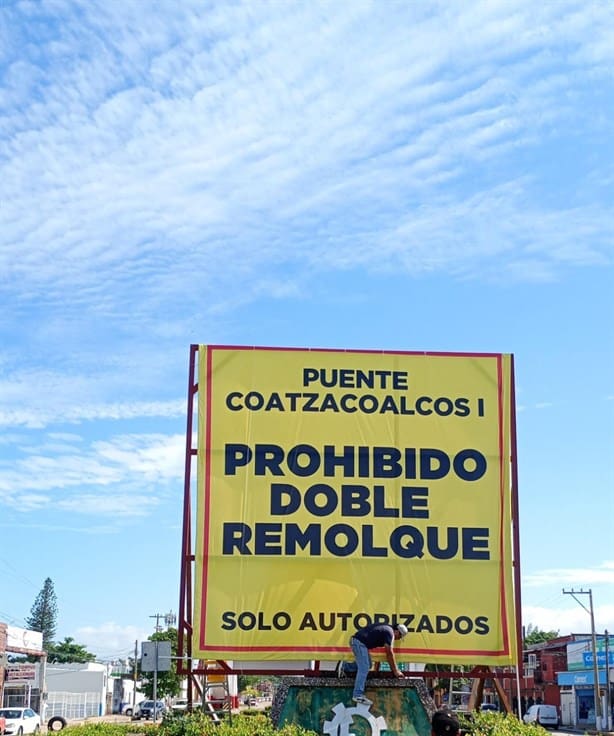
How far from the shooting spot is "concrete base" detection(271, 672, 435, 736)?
1332 centimetres

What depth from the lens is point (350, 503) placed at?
47.0 feet

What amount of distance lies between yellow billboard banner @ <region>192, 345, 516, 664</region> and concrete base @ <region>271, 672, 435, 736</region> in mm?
415

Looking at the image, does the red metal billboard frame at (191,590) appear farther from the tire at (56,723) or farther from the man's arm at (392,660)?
the tire at (56,723)

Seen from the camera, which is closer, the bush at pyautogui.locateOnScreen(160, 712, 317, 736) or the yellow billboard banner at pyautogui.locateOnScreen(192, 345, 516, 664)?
the bush at pyautogui.locateOnScreen(160, 712, 317, 736)

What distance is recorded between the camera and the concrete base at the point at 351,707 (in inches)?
524

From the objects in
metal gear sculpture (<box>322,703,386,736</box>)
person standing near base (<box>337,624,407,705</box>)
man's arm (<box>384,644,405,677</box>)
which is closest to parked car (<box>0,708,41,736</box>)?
metal gear sculpture (<box>322,703,386,736</box>)

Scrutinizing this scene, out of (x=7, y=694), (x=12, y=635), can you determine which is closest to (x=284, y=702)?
(x=12, y=635)

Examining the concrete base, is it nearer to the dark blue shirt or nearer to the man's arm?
the man's arm

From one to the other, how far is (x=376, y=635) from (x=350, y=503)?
1.92 metres

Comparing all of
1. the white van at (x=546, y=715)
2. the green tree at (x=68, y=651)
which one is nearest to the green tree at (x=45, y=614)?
the green tree at (x=68, y=651)

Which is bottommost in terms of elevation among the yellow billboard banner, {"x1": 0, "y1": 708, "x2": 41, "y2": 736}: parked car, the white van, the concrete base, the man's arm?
the white van

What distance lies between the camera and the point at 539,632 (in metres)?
126

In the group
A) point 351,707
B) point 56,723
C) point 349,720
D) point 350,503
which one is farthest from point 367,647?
point 56,723

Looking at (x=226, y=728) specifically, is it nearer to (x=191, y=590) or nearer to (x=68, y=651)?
(x=191, y=590)
